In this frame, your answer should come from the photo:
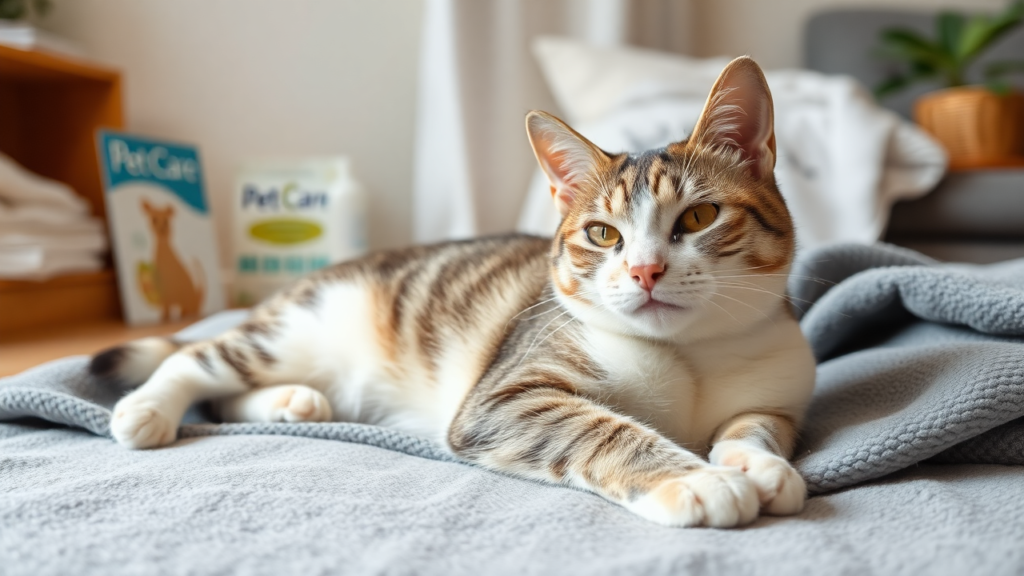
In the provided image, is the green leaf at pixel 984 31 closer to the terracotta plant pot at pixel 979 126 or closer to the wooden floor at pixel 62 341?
the terracotta plant pot at pixel 979 126

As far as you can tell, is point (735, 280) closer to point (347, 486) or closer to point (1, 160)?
point (347, 486)

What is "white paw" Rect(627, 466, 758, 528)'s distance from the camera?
0.67 meters

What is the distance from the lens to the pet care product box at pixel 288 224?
8.40 ft

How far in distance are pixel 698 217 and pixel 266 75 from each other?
88.6 inches

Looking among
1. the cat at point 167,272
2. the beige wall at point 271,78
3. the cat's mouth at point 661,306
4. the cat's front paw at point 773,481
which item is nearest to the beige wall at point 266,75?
the beige wall at point 271,78

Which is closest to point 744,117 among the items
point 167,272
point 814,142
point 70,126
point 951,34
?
point 814,142

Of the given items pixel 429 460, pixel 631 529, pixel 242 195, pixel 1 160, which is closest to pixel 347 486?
pixel 429 460

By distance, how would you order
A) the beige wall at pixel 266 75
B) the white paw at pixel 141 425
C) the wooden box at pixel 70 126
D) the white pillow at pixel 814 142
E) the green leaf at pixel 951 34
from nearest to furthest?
the white paw at pixel 141 425
the white pillow at pixel 814 142
the wooden box at pixel 70 126
the green leaf at pixel 951 34
the beige wall at pixel 266 75

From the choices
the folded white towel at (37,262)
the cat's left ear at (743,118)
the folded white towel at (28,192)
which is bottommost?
the folded white towel at (37,262)

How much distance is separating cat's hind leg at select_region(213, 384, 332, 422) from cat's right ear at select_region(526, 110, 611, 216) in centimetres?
48

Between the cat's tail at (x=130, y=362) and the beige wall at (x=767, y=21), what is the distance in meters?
2.63

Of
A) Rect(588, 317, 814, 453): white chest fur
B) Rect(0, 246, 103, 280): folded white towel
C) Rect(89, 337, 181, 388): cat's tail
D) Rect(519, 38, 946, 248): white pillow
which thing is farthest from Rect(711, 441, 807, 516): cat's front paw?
Rect(0, 246, 103, 280): folded white towel

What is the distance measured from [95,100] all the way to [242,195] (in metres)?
0.52

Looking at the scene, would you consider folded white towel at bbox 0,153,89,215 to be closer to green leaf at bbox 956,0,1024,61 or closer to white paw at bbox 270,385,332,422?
white paw at bbox 270,385,332,422
